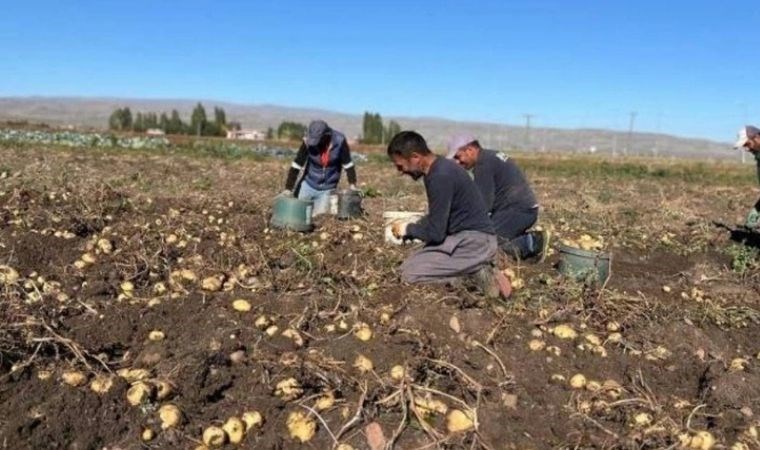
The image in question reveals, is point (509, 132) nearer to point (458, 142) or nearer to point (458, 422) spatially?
point (458, 142)

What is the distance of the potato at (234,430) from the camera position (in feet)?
10.9

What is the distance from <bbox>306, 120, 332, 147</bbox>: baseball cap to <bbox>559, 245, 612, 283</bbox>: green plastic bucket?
275 centimetres

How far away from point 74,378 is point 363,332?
1516 millimetres

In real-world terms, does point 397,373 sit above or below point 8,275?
below

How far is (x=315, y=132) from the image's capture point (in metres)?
7.39

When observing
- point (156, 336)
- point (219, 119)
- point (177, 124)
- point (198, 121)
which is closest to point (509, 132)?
point (219, 119)

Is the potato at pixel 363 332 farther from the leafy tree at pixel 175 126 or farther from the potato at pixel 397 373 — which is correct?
the leafy tree at pixel 175 126

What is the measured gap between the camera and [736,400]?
414 cm

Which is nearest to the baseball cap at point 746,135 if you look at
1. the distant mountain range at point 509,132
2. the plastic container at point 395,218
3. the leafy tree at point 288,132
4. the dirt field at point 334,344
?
the dirt field at point 334,344

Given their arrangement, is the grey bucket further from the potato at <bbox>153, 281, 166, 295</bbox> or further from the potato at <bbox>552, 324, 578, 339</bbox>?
the potato at <bbox>552, 324, 578, 339</bbox>

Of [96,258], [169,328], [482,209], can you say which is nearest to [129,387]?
[169,328]

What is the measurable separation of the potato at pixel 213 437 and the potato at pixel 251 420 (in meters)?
0.14

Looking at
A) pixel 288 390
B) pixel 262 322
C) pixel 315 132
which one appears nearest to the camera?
pixel 288 390

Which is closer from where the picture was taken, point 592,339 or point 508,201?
point 592,339
